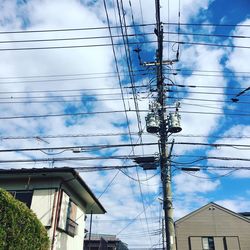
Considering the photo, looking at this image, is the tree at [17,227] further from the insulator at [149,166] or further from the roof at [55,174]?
the insulator at [149,166]

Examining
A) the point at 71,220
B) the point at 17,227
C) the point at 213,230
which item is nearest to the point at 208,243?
the point at 213,230

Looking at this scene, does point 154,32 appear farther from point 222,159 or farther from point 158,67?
point 222,159

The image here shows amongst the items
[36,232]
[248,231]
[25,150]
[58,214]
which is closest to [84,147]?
[25,150]

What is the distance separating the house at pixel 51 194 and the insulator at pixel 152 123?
4.15 m

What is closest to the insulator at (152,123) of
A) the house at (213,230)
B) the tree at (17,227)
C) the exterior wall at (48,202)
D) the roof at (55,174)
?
the roof at (55,174)

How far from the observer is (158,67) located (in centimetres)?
1247

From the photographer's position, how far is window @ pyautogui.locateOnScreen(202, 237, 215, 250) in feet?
99.2

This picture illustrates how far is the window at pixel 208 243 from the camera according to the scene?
3025 cm

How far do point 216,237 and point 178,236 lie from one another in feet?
12.6

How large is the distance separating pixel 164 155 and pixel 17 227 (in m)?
6.17

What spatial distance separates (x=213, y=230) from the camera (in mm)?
30859

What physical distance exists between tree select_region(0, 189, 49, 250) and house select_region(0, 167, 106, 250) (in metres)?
3.04

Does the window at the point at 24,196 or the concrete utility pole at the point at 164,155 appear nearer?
the concrete utility pole at the point at 164,155

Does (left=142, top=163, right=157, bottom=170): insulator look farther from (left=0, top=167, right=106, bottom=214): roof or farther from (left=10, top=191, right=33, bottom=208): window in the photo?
(left=10, top=191, right=33, bottom=208): window
